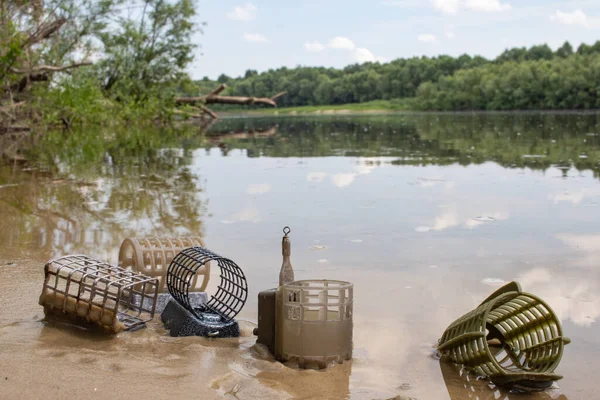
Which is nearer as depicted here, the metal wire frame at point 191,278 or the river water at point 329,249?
the river water at point 329,249

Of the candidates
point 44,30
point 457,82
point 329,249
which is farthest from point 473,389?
point 457,82

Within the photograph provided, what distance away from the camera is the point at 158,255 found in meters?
5.82

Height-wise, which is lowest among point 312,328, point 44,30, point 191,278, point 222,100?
point 312,328

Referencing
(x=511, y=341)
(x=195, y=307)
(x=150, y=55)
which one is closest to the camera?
(x=511, y=341)

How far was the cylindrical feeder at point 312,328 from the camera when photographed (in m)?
4.24

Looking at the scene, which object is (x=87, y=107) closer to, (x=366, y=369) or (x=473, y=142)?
(x=473, y=142)

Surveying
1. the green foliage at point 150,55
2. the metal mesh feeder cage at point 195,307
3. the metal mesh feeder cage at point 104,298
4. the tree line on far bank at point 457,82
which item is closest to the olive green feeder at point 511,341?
the metal mesh feeder cage at point 195,307

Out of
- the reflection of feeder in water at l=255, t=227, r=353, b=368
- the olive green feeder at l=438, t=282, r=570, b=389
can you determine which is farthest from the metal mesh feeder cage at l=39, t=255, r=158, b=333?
the olive green feeder at l=438, t=282, r=570, b=389

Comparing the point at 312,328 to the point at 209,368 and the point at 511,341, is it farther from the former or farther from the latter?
the point at 511,341

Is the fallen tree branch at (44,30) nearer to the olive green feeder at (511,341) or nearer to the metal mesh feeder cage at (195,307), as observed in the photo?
the metal mesh feeder cage at (195,307)

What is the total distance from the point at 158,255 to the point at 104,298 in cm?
109

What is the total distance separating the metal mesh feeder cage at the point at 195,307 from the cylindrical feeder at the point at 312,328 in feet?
1.99

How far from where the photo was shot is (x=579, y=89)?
86188 mm

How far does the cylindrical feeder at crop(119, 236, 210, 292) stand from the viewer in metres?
5.44
